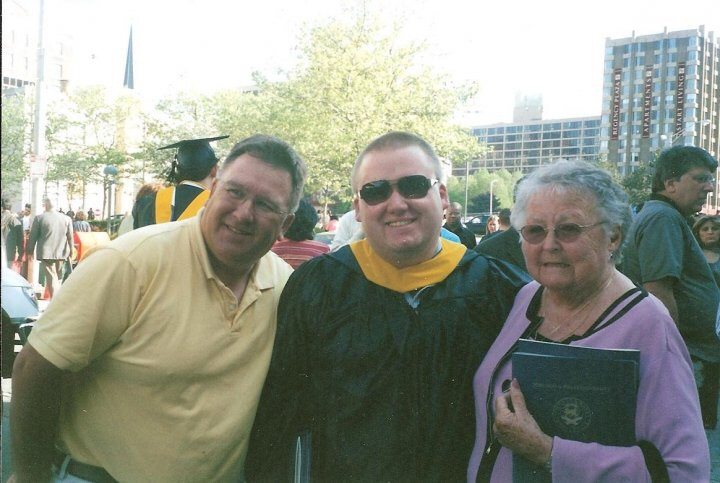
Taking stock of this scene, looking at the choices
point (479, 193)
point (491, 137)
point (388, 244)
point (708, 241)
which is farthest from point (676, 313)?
point (491, 137)

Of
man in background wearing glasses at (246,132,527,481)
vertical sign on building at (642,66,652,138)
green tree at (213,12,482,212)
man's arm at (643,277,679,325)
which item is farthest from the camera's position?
vertical sign on building at (642,66,652,138)

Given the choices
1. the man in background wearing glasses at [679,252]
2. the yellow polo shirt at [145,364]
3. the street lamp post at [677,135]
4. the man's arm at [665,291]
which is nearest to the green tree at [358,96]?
the street lamp post at [677,135]

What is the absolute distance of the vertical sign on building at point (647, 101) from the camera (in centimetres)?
8381

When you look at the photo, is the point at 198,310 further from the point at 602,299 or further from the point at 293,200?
the point at 602,299

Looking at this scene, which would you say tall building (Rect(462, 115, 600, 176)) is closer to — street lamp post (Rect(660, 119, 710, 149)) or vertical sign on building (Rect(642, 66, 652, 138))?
vertical sign on building (Rect(642, 66, 652, 138))

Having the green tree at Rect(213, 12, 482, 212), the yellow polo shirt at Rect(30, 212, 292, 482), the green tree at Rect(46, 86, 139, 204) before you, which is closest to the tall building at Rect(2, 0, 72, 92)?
the yellow polo shirt at Rect(30, 212, 292, 482)

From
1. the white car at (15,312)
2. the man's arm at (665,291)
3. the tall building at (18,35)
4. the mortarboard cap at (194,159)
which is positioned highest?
the tall building at (18,35)

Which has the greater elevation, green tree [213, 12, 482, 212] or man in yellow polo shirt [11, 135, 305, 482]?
green tree [213, 12, 482, 212]

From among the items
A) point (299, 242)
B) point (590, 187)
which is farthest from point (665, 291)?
point (299, 242)

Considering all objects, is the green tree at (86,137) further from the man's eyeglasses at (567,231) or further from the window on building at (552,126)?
the window on building at (552,126)

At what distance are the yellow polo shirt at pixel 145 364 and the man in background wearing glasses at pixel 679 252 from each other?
281 cm

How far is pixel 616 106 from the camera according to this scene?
91.3m

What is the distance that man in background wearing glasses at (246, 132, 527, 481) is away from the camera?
194 cm

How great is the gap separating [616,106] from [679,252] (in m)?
95.8
